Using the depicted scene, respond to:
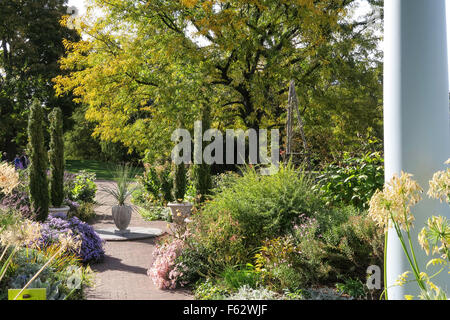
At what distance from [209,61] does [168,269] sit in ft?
24.3

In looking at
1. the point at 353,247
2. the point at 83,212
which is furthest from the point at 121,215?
the point at 353,247

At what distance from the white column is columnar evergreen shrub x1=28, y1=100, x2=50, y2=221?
666 centimetres

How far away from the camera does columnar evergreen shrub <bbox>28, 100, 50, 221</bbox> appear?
7547 mm

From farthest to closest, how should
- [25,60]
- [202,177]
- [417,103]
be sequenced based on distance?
[25,60]
[202,177]
[417,103]

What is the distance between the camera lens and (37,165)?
7637 mm

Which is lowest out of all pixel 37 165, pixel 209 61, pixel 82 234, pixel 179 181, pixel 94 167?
pixel 82 234

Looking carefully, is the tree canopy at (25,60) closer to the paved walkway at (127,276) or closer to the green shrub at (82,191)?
the green shrub at (82,191)

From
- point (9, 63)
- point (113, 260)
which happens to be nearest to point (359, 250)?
point (113, 260)

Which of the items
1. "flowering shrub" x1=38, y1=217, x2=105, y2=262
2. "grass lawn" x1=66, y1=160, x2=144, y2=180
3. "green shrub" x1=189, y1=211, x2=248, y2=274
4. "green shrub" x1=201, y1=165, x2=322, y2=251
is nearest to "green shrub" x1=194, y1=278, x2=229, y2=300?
"green shrub" x1=189, y1=211, x2=248, y2=274

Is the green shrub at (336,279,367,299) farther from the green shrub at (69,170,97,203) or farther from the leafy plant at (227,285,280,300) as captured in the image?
the green shrub at (69,170,97,203)

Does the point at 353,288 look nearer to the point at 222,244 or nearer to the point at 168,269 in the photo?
the point at 222,244

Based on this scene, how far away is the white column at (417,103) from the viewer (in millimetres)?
2111

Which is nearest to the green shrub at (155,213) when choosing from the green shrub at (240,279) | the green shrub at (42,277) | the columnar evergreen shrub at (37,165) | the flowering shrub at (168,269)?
the columnar evergreen shrub at (37,165)

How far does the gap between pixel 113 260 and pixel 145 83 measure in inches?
260
